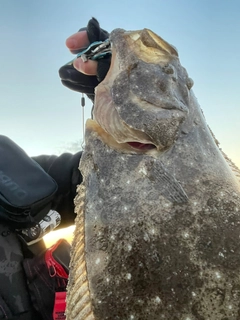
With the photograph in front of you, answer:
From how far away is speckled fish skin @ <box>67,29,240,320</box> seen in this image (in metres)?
1.85

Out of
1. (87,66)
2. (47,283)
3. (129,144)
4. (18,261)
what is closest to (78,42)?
(87,66)

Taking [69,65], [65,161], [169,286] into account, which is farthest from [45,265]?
[169,286]

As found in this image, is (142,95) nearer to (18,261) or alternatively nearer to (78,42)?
(78,42)

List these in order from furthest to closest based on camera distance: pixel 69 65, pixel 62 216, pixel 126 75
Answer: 1. pixel 62 216
2. pixel 69 65
3. pixel 126 75

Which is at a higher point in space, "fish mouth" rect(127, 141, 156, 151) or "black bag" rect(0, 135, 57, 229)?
→ "fish mouth" rect(127, 141, 156, 151)

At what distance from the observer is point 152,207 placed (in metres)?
1.93

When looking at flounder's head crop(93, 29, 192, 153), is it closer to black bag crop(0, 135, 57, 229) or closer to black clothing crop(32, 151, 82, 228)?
black bag crop(0, 135, 57, 229)

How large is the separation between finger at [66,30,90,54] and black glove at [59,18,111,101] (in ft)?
0.07

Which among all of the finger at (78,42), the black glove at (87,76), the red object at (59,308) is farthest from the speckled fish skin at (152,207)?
the red object at (59,308)

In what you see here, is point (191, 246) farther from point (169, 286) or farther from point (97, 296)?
point (97, 296)

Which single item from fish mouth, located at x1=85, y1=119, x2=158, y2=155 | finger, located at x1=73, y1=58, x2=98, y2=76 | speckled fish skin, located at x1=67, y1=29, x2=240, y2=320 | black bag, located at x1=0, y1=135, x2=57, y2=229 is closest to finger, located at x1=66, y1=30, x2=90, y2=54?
finger, located at x1=73, y1=58, x2=98, y2=76

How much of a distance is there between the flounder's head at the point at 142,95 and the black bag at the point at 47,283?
1.83 metres

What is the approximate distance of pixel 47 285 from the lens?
11.7 feet

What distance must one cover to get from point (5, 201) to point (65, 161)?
1002mm
